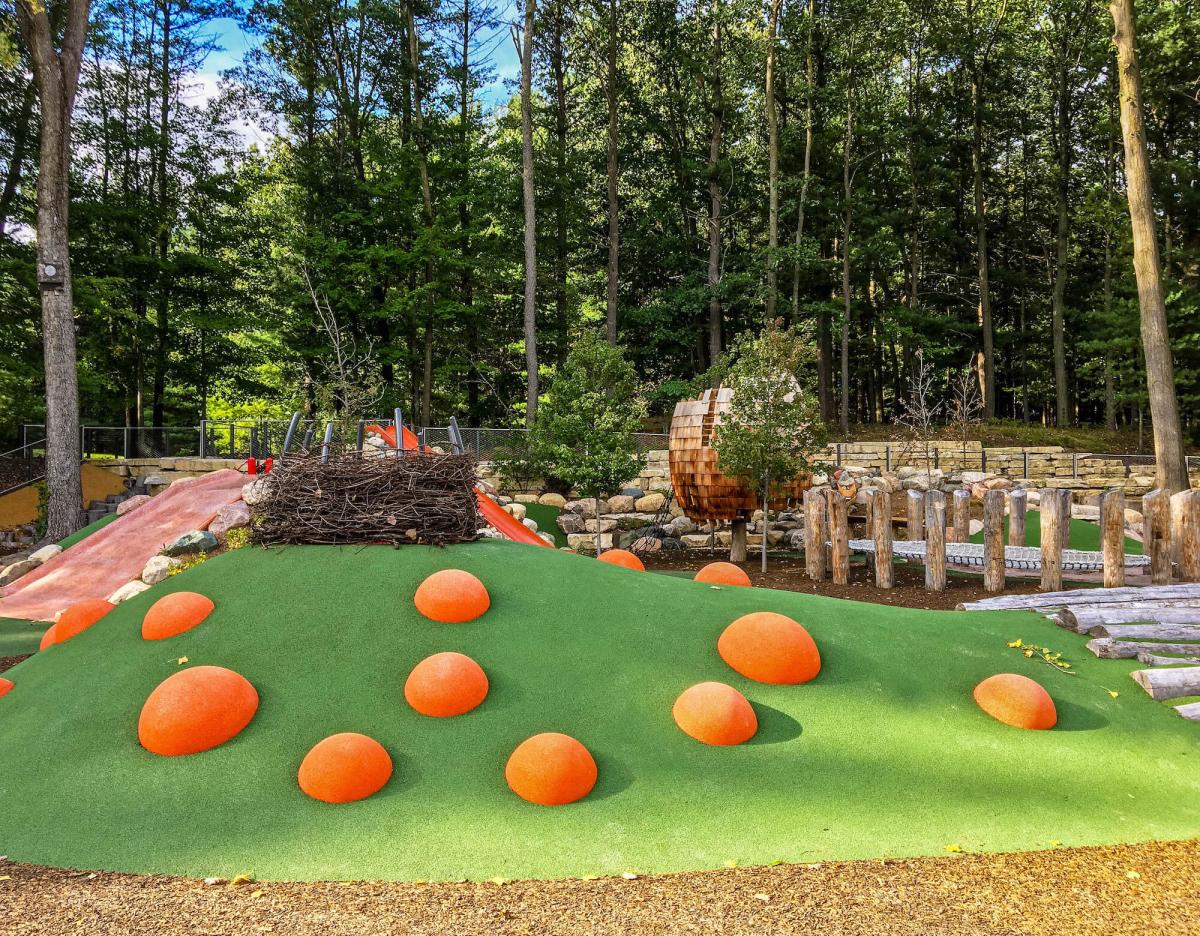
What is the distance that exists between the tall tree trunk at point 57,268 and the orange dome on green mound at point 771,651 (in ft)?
42.8

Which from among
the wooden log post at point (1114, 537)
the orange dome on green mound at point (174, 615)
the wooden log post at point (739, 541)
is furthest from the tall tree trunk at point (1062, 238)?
the orange dome on green mound at point (174, 615)

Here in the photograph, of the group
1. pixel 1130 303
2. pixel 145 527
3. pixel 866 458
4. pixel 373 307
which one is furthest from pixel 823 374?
pixel 145 527

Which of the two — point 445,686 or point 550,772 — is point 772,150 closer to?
point 445,686

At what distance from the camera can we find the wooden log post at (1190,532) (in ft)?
27.1

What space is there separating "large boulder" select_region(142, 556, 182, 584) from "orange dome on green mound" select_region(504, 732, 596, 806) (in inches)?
303

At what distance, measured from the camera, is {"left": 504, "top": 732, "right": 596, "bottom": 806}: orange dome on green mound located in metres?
4.02

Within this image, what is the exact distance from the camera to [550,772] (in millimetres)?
4031

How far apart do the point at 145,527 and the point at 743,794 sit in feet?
36.5

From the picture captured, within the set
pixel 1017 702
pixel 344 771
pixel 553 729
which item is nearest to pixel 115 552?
pixel 344 771

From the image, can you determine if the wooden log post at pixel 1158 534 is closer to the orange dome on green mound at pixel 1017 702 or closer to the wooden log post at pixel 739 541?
the orange dome on green mound at pixel 1017 702

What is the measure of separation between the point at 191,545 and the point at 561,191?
55.9 ft

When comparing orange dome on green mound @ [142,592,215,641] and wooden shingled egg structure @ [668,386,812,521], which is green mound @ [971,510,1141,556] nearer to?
wooden shingled egg structure @ [668,386,812,521]

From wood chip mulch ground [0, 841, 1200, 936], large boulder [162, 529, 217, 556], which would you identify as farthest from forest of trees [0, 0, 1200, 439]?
wood chip mulch ground [0, 841, 1200, 936]

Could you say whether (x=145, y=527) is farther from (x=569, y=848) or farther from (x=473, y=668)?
(x=569, y=848)
